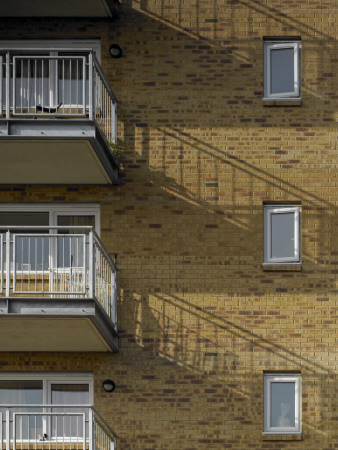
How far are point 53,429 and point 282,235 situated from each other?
495cm

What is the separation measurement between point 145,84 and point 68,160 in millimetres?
2205

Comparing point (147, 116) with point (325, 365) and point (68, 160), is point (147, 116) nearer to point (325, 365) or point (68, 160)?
point (68, 160)

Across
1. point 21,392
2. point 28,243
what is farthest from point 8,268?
point 21,392

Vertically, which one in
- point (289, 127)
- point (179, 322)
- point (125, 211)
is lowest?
point (179, 322)

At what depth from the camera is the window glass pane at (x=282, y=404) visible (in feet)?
71.2

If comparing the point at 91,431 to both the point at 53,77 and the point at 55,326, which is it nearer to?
the point at 55,326

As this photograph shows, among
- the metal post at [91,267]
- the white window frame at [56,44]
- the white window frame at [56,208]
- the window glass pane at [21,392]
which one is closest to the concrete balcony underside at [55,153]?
the white window frame at [56,208]

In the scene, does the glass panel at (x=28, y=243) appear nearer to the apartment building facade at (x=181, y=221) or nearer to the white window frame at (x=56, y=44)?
the apartment building facade at (x=181, y=221)

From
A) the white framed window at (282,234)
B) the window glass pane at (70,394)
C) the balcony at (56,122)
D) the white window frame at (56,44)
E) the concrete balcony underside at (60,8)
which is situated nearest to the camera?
the balcony at (56,122)

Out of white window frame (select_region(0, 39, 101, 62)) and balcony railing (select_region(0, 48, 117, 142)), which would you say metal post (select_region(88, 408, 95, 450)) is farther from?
white window frame (select_region(0, 39, 101, 62))

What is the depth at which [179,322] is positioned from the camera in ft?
72.2

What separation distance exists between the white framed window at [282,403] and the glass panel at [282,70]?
16.0 ft

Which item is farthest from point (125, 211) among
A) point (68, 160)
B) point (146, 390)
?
point (146, 390)

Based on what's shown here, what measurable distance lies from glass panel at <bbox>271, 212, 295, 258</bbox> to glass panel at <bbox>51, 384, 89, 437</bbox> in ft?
12.8
